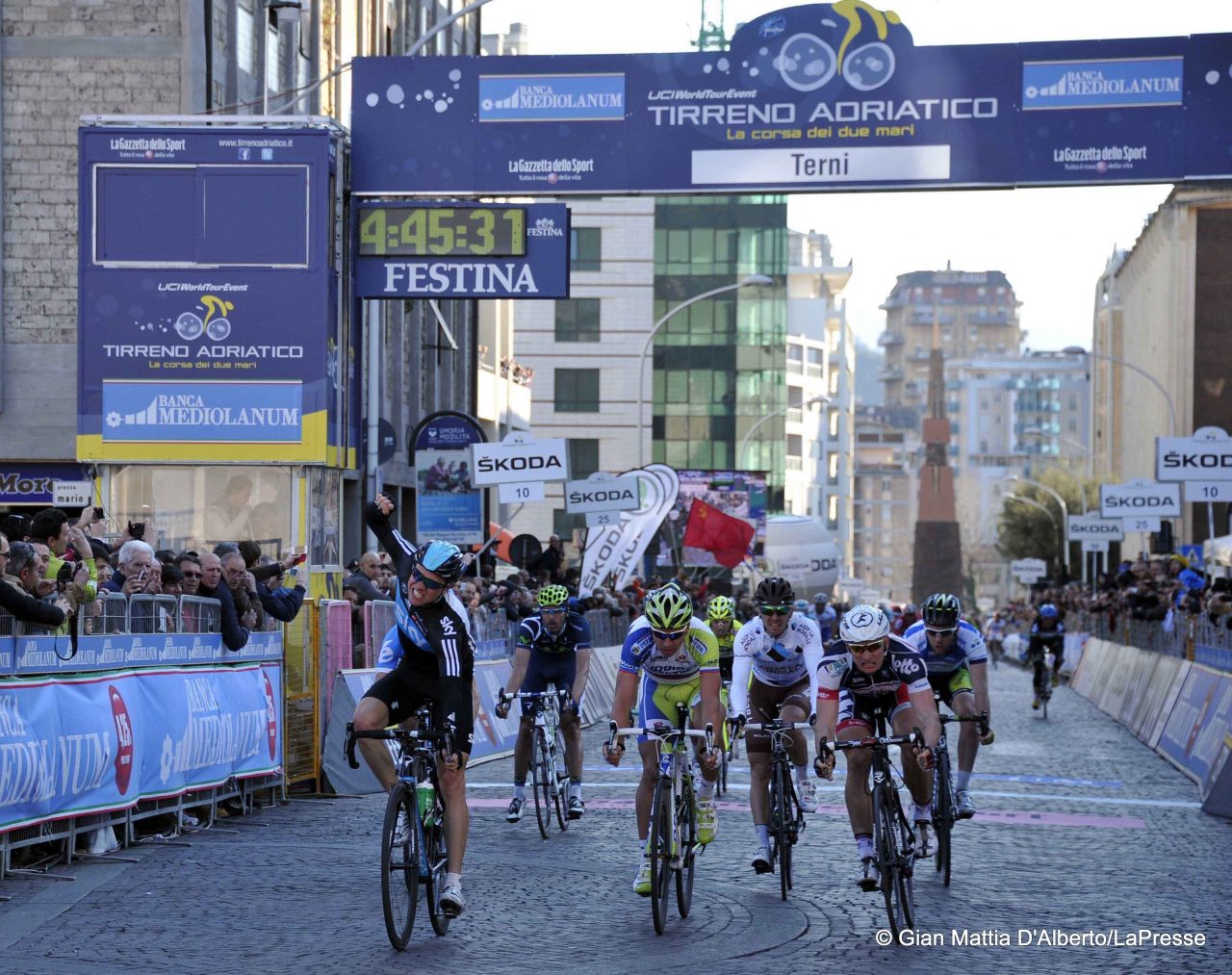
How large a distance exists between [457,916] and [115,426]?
13162mm

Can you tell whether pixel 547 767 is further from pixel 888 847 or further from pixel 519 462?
pixel 519 462

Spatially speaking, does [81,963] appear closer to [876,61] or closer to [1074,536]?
[876,61]

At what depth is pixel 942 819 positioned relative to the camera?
12344mm

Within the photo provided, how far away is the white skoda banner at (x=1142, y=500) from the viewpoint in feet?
149

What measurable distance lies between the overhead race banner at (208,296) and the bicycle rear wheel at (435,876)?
12.4 m

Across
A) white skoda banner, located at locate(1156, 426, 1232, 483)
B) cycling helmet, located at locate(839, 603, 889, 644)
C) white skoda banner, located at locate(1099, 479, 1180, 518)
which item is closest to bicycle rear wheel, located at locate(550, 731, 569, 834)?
cycling helmet, located at locate(839, 603, 889, 644)

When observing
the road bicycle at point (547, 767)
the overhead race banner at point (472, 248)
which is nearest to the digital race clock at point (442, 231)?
the overhead race banner at point (472, 248)

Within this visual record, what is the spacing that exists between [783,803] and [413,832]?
2.81 meters

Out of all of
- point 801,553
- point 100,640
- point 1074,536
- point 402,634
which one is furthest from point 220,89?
point 801,553

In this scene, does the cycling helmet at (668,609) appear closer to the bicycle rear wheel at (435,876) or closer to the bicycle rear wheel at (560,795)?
the bicycle rear wheel at (435,876)

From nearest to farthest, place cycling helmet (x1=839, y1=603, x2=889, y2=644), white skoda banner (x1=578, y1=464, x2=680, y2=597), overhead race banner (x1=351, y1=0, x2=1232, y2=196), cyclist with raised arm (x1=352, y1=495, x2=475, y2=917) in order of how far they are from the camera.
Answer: cyclist with raised arm (x1=352, y1=495, x2=475, y2=917)
cycling helmet (x1=839, y1=603, x2=889, y2=644)
overhead race banner (x1=351, y1=0, x2=1232, y2=196)
white skoda banner (x1=578, y1=464, x2=680, y2=597)

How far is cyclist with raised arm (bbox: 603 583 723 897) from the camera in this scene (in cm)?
1145

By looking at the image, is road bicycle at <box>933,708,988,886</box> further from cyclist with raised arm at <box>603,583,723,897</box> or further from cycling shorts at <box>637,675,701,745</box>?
cycling shorts at <box>637,675,701,745</box>

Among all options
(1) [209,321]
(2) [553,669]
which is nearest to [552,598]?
(2) [553,669]
